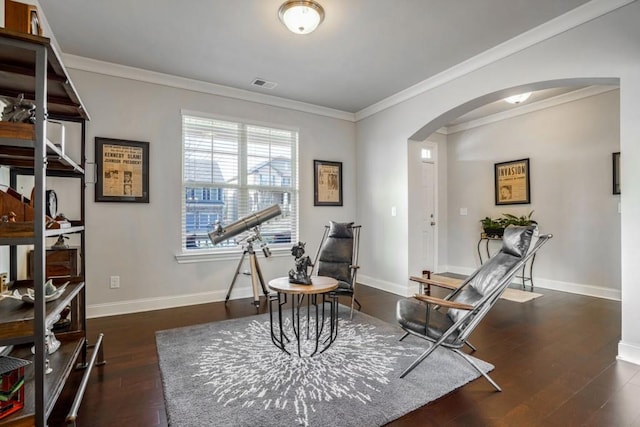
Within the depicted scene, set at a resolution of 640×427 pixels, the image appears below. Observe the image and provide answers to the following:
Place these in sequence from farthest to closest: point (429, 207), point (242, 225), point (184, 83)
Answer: point (429, 207), point (242, 225), point (184, 83)

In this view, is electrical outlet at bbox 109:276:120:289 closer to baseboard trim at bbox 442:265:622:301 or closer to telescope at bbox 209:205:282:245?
telescope at bbox 209:205:282:245

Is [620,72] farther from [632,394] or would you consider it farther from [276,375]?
[276,375]

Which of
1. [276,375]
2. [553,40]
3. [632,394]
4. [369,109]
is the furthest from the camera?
[369,109]

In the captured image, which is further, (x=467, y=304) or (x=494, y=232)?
(x=494, y=232)

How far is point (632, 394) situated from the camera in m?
2.02

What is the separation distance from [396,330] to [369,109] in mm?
3367

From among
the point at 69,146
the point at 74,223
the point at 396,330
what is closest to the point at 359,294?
the point at 396,330

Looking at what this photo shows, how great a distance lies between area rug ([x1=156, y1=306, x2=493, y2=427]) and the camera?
1.81 meters

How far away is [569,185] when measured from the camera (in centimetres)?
463

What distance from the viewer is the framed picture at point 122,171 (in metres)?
3.54

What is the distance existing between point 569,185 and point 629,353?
114 inches

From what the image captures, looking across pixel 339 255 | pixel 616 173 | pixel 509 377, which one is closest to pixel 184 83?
pixel 339 255

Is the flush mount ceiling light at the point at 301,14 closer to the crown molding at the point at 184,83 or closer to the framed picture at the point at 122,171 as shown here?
the crown molding at the point at 184,83

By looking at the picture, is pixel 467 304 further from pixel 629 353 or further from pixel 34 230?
pixel 34 230
